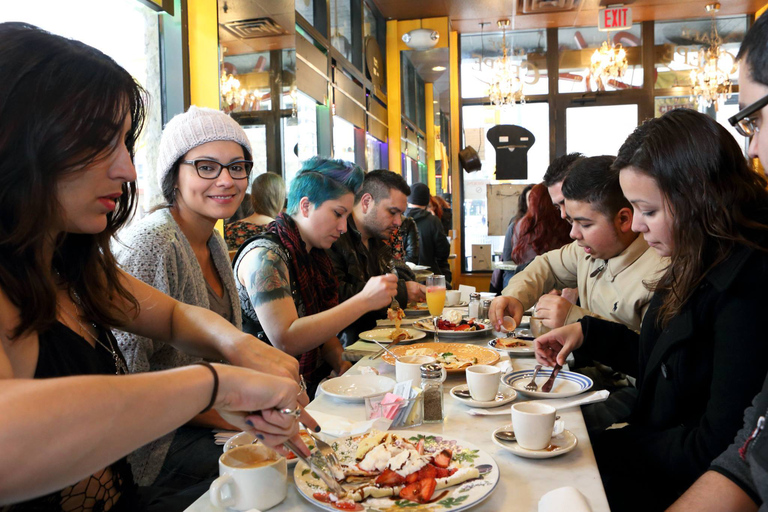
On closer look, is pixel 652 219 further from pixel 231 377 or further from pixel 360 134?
pixel 360 134

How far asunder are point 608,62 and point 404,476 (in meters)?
7.96

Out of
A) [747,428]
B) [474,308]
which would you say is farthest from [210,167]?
[747,428]

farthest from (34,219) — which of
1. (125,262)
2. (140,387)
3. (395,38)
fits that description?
(395,38)

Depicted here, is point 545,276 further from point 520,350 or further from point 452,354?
point 452,354

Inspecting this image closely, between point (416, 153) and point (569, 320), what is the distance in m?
7.58

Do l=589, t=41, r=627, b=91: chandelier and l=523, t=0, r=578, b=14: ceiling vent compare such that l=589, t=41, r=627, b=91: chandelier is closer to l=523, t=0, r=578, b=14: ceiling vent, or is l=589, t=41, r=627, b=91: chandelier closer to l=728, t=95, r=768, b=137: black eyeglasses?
l=523, t=0, r=578, b=14: ceiling vent

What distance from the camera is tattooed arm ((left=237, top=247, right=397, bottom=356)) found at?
223 cm

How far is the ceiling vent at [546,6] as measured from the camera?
7137mm

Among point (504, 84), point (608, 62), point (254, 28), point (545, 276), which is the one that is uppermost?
point (608, 62)

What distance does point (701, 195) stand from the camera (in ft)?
5.14

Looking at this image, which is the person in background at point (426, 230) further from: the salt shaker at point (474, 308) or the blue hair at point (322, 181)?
the blue hair at point (322, 181)

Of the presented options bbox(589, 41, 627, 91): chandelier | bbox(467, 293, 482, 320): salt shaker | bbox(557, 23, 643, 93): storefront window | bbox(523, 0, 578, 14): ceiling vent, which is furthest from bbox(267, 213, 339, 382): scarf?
bbox(557, 23, 643, 93): storefront window

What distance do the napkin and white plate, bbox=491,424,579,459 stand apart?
0.84 ft

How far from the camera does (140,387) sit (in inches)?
32.8
